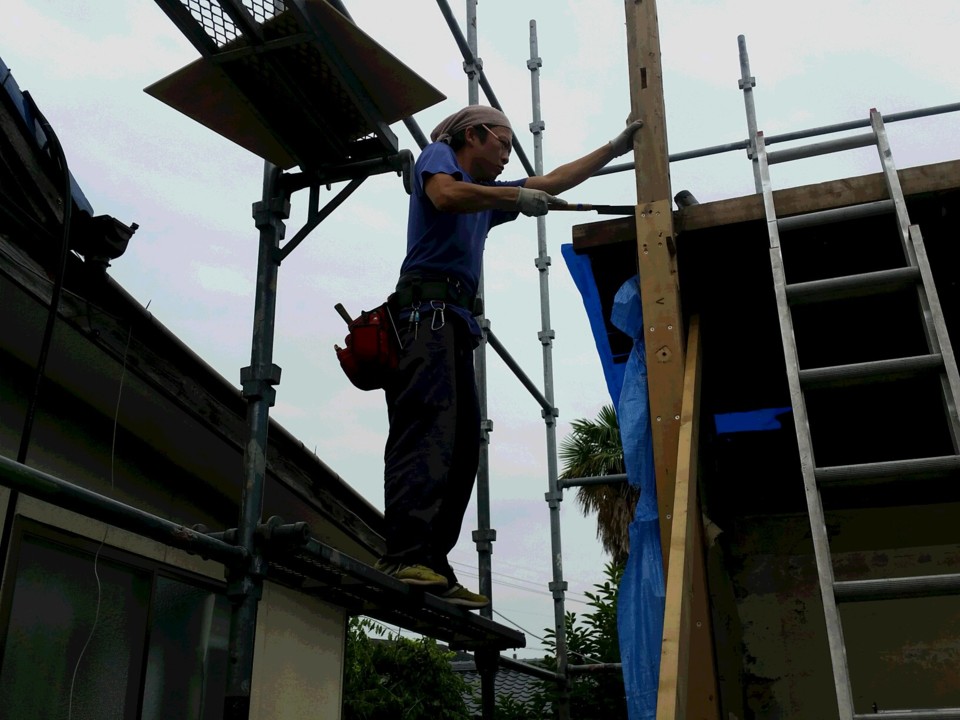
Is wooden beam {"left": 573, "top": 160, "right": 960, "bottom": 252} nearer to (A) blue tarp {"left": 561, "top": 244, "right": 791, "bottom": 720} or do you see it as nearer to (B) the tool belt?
(A) blue tarp {"left": 561, "top": 244, "right": 791, "bottom": 720}

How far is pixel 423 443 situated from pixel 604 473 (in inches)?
538

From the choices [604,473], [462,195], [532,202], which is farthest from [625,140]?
[604,473]

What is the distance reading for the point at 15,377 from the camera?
3875 mm

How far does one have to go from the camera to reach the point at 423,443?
297 cm

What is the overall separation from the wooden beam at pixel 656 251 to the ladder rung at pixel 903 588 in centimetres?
65

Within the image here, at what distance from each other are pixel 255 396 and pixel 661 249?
1384mm

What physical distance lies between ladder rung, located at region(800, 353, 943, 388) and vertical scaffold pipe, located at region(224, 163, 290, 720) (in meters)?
1.58

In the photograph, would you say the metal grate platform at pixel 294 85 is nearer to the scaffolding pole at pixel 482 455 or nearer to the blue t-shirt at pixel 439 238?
the blue t-shirt at pixel 439 238

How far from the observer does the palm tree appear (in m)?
15.6

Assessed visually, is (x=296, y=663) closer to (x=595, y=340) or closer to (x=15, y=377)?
(x=15, y=377)

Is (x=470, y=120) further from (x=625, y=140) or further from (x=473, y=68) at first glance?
(x=473, y=68)

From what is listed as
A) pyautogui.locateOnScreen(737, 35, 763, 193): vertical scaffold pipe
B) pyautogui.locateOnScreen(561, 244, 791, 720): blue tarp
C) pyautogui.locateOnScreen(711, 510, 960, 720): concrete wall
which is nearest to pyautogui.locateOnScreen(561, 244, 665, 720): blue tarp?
pyautogui.locateOnScreen(561, 244, 791, 720): blue tarp

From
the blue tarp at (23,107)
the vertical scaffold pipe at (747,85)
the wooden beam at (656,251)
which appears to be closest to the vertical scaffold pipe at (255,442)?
the blue tarp at (23,107)

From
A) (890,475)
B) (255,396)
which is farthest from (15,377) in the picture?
(890,475)
